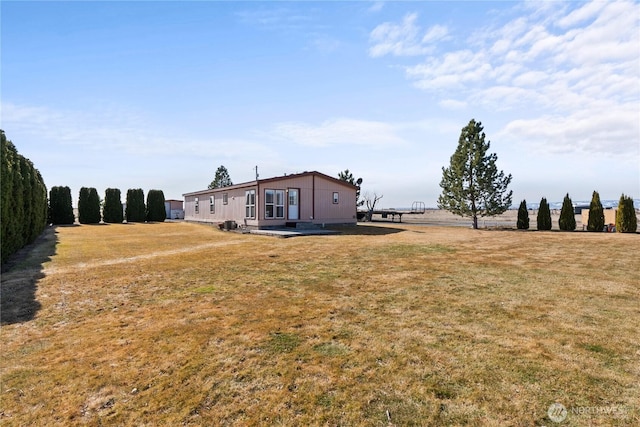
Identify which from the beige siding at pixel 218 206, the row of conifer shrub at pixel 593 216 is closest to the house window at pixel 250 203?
the beige siding at pixel 218 206

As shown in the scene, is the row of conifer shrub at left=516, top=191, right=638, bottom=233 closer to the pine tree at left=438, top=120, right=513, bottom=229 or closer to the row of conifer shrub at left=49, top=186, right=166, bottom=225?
the pine tree at left=438, top=120, right=513, bottom=229

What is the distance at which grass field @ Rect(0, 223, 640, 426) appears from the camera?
262 cm

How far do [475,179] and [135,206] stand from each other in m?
32.7

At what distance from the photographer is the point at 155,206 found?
3553 cm

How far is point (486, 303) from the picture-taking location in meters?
5.20

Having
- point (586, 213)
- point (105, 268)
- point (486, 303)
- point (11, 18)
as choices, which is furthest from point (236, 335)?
point (586, 213)

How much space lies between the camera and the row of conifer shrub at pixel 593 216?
16.8m

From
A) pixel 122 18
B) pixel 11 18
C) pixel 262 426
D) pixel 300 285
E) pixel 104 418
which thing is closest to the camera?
pixel 262 426

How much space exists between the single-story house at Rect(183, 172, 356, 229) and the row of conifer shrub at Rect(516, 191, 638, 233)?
459 inches

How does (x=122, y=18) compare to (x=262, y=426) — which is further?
(x=122, y=18)

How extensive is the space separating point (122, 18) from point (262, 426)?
38.3 ft

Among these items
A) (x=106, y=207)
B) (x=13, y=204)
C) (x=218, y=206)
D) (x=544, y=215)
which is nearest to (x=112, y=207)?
(x=106, y=207)

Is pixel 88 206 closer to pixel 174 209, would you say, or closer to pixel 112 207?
pixel 112 207

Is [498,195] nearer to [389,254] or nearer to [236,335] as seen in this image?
[389,254]
